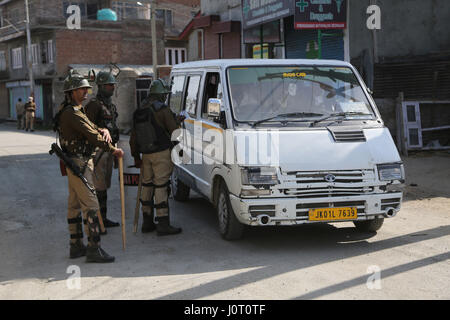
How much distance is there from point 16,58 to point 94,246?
45.4m

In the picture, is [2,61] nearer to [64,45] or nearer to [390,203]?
[64,45]

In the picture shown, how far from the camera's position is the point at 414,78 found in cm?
1580

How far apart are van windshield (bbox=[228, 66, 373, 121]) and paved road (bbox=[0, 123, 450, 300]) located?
1519 mm

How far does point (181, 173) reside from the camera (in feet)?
30.3

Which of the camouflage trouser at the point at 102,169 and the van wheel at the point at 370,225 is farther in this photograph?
the camouflage trouser at the point at 102,169

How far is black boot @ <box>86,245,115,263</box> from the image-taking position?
6.29 m

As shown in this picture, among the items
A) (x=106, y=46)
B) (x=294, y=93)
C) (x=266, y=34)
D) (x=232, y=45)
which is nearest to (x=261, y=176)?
(x=294, y=93)

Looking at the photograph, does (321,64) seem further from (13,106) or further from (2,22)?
(2,22)

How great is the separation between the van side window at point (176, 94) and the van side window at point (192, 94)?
1.19ft

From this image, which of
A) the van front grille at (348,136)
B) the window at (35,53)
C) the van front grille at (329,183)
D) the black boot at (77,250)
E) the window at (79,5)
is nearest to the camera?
the van front grille at (329,183)

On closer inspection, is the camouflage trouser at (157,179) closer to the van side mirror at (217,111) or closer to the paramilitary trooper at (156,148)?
the paramilitary trooper at (156,148)

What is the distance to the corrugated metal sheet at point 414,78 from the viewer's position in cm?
1523

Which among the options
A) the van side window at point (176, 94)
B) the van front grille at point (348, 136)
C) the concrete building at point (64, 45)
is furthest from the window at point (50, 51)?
the van front grille at point (348, 136)

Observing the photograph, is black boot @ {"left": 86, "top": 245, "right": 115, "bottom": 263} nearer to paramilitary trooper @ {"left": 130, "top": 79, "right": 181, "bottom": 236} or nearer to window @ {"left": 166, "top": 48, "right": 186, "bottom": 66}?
paramilitary trooper @ {"left": 130, "top": 79, "right": 181, "bottom": 236}
